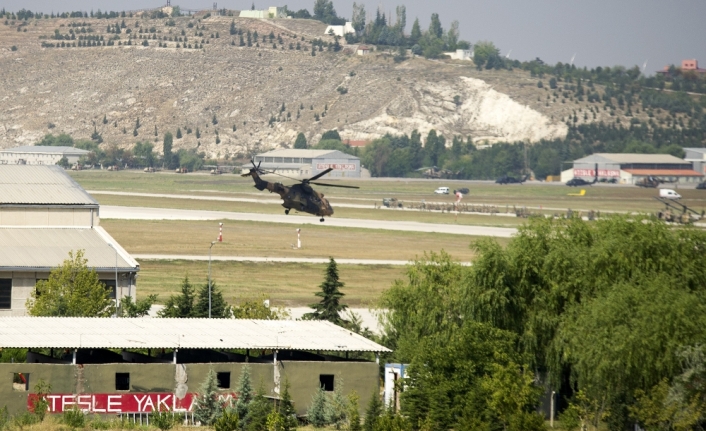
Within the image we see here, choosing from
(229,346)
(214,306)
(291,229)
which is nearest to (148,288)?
(214,306)

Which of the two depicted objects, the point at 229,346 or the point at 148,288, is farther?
the point at 148,288

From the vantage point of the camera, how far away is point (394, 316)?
45.0 metres

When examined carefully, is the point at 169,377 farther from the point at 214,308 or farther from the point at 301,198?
the point at 301,198

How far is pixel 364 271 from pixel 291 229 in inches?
1237

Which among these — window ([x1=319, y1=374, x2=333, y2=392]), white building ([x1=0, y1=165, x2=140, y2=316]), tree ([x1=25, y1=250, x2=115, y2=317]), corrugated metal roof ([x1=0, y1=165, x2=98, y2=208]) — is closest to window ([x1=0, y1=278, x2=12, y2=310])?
white building ([x1=0, y1=165, x2=140, y2=316])

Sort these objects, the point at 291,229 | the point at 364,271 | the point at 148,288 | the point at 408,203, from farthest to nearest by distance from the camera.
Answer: the point at 408,203 → the point at 291,229 → the point at 364,271 → the point at 148,288

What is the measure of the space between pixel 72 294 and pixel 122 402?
1223 centimetres

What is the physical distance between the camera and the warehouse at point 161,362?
3512cm

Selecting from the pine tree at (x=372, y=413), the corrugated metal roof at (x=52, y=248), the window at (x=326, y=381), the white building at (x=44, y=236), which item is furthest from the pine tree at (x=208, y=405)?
the corrugated metal roof at (x=52, y=248)

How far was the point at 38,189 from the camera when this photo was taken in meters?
58.6

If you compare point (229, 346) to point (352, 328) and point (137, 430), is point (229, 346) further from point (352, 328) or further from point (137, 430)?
point (352, 328)

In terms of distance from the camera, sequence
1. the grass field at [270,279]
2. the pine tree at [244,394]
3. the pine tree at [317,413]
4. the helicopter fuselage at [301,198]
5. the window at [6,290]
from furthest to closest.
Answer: the helicopter fuselage at [301,198] → the grass field at [270,279] → the window at [6,290] → the pine tree at [317,413] → the pine tree at [244,394]

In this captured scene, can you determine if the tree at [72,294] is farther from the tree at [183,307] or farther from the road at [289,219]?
the road at [289,219]

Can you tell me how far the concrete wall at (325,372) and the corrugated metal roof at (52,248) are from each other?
56.9 feet
